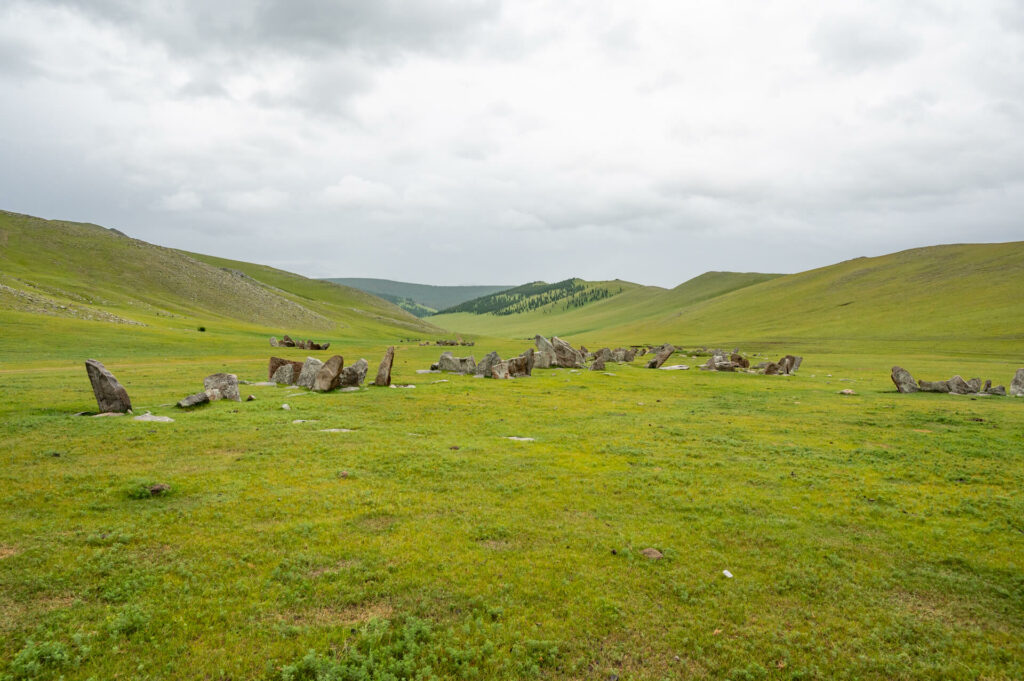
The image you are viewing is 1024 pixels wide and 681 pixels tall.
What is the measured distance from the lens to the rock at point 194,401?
21.1 metres

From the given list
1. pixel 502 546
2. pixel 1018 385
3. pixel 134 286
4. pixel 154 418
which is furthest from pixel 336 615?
pixel 134 286

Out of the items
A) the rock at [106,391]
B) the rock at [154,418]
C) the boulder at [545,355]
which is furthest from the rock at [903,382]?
the rock at [106,391]

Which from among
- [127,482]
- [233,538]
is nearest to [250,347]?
[127,482]

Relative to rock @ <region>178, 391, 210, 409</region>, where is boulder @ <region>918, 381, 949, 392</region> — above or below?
above

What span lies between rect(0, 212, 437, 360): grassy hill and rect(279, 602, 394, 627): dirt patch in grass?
5925 cm

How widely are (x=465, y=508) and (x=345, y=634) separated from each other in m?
4.39

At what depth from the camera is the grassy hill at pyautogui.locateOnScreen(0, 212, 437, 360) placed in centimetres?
6228

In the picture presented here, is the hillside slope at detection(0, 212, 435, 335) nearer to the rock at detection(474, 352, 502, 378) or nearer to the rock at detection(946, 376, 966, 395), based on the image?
the rock at detection(474, 352, 502, 378)

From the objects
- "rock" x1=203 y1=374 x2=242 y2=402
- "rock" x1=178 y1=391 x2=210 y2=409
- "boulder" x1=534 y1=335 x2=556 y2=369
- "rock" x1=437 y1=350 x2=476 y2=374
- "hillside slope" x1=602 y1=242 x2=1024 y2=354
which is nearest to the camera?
"rock" x1=178 y1=391 x2=210 y2=409

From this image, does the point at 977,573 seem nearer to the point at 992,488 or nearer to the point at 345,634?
the point at 992,488

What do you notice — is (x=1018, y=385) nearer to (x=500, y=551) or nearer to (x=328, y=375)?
(x=500, y=551)

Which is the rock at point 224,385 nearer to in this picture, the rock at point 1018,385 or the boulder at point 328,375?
the boulder at point 328,375

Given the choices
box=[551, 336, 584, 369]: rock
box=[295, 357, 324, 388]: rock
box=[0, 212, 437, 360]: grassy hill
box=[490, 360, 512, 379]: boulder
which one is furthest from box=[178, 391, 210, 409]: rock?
box=[0, 212, 437, 360]: grassy hill

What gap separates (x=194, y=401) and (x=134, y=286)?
375 feet
